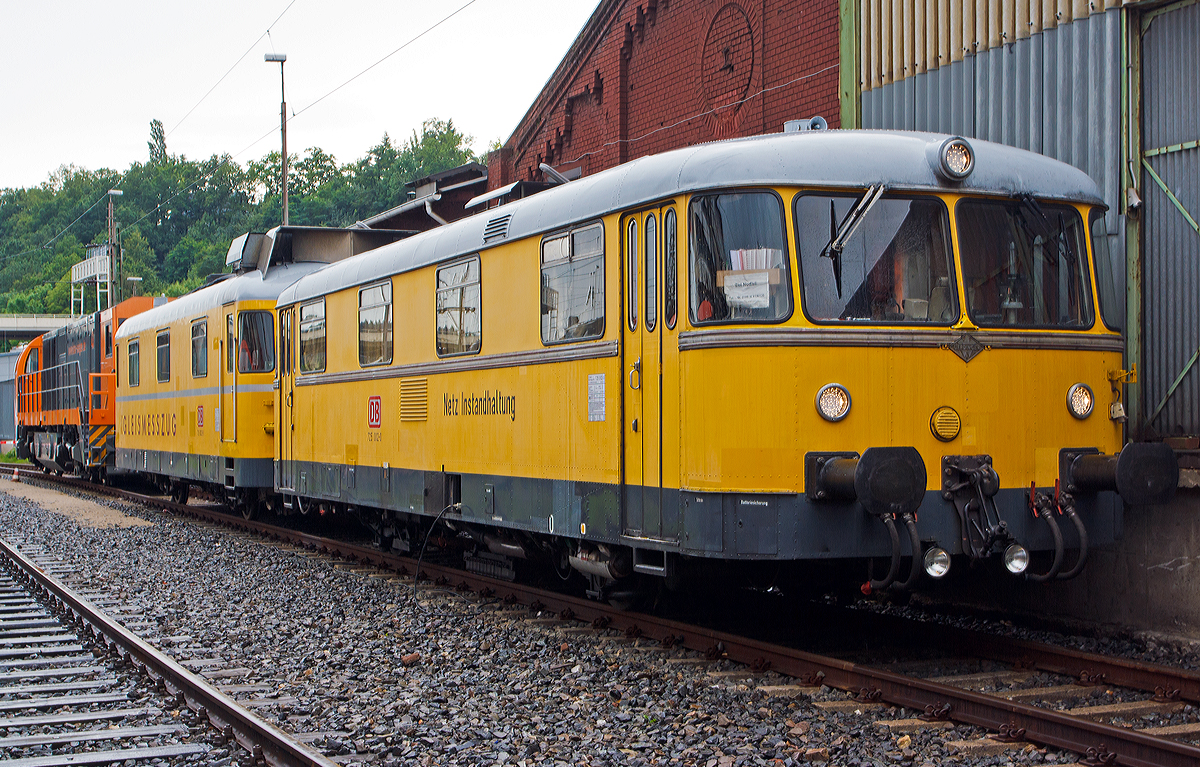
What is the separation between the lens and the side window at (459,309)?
9891 millimetres

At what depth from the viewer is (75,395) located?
2661 centimetres

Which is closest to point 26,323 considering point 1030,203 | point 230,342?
point 230,342

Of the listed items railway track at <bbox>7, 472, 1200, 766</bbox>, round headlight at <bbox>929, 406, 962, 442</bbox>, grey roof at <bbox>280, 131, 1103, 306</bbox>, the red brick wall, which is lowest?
railway track at <bbox>7, 472, 1200, 766</bbox>

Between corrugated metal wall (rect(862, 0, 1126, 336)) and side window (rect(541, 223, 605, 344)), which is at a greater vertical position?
corrugated metal wall (rect(862, 0, 1126, 336))

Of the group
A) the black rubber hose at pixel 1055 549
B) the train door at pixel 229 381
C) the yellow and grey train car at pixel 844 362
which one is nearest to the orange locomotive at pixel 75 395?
the train door at pixel 229 381

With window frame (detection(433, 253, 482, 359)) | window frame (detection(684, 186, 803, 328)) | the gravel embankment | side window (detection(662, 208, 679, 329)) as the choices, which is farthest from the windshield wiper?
window frame (detection(433, 253, 482, 359))

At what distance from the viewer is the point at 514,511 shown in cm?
932

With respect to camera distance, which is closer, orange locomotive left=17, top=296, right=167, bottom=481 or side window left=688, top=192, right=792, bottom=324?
side window left=688, top=192, right=792, bottom=324

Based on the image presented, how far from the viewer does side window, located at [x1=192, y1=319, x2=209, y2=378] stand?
17.3 meters

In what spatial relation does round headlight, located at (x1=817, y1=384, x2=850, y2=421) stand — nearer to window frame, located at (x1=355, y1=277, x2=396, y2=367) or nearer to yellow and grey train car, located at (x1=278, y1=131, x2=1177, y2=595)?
yellow and grey train car, located at (x1=278, y1=131, x2=1177, y2=595)

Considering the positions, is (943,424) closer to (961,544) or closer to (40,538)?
(961,544)

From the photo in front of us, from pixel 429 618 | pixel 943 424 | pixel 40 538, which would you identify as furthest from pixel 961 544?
pixel 40 538

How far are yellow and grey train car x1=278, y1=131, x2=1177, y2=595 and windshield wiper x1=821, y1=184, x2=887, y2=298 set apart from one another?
0.01 meters

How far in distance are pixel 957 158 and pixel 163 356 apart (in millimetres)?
15398
